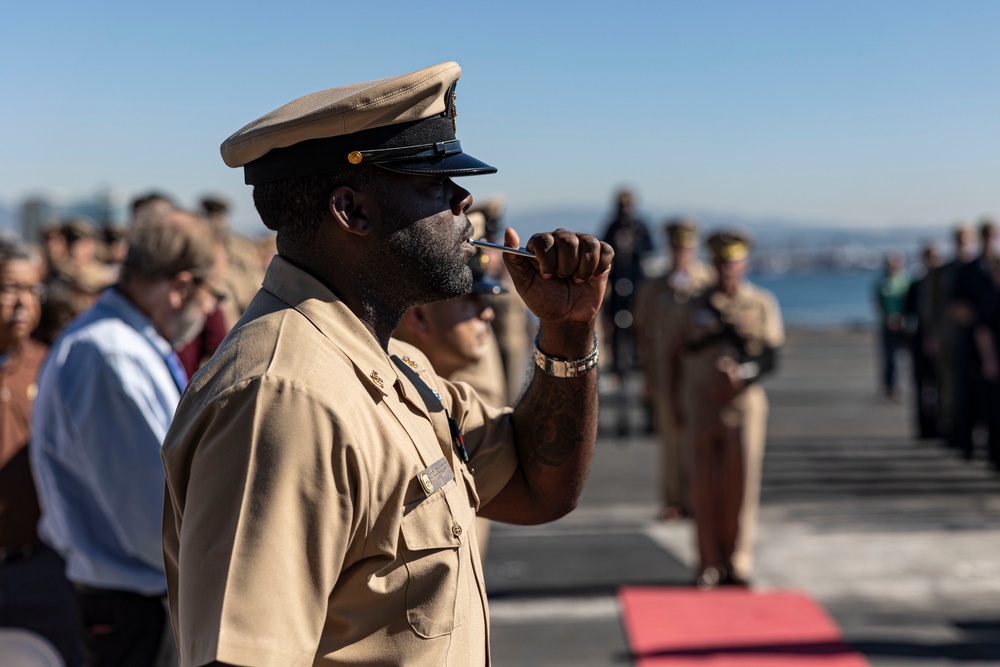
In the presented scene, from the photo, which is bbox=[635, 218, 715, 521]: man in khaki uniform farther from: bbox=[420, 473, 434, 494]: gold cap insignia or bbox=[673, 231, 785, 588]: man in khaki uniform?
bbox=[420, 473, 434, 494]: gold cap insignia

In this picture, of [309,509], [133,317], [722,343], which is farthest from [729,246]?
[309,509]

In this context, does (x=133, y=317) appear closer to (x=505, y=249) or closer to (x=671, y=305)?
(x=505, y=249)

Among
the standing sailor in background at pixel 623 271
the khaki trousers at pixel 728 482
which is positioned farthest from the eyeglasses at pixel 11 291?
the standing sailor in background at pixel 623 271

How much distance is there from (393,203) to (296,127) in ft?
0.67

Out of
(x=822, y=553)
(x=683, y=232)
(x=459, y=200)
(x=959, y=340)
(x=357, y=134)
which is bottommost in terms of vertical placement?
(x=822, y=553)

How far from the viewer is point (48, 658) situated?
3.94m

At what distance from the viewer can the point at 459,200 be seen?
1.98m

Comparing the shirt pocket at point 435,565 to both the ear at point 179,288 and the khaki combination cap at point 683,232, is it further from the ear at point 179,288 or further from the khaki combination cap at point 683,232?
the khaki combination cap at point 683,232

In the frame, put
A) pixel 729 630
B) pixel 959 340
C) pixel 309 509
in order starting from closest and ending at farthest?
pixel 309 509
pixel 729 630
pixel 959 340

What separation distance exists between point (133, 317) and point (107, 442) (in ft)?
1.31

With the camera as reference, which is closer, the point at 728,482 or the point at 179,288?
the point at 179,288

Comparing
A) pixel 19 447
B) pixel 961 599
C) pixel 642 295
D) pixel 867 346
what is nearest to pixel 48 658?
pixel 19 447

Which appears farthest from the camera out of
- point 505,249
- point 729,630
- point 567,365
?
point 729,630

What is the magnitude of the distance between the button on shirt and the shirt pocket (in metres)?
1.62
